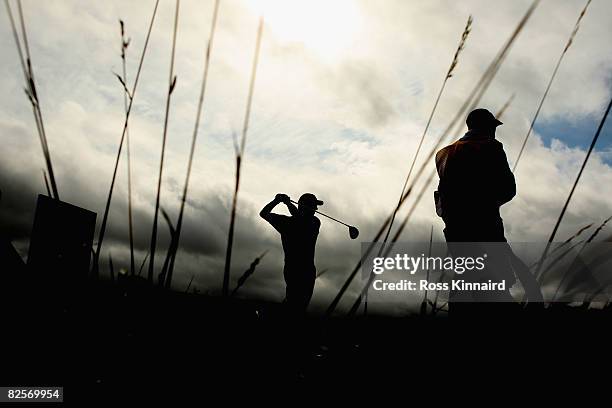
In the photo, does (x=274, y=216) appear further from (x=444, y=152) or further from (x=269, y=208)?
(x=444, y=152)

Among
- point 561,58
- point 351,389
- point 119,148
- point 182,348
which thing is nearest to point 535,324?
point 351,389

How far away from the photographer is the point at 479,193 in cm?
296

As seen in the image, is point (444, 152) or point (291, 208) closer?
point (444, 152)

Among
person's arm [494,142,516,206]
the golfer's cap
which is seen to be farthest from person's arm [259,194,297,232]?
person's arm [494,142,516,206]

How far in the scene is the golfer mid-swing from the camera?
4.92 meters

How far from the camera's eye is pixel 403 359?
1952 millimetres

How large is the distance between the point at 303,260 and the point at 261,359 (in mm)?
3823

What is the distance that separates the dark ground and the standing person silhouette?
3.94ft

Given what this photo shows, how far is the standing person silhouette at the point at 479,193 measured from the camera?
2.83 metres

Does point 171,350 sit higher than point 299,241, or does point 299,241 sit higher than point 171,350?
point 299,241

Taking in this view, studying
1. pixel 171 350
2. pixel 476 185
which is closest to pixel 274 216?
pixel 476 185

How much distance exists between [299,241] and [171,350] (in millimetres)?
4022

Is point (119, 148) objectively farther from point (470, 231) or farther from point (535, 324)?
point (470, 231)

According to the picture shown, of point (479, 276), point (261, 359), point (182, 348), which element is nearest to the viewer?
point (182, 348)
